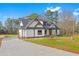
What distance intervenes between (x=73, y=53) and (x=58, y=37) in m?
0.32

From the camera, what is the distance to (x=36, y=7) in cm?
5338

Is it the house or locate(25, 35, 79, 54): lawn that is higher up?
the house

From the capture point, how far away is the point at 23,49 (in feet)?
175

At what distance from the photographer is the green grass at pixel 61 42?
175ft

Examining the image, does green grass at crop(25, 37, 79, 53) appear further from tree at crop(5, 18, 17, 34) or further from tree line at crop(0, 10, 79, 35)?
tree at crop(5, 18, 17, 34)

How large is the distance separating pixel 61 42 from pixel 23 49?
0.49 m

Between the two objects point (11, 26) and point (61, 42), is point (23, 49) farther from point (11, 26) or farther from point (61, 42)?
point (61, 42)

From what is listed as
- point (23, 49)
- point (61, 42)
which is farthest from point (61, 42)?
point (23, 49)

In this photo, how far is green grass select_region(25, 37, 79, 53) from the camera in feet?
175

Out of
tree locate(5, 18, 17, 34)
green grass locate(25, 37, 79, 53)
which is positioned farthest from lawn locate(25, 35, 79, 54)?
tree locate(5, 18, 17, 34)

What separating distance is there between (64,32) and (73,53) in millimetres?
301

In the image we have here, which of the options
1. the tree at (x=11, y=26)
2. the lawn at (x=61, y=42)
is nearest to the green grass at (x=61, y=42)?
the lawn at (x=61, y=42)

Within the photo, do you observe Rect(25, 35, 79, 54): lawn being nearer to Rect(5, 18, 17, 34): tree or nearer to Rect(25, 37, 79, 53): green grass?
Rect(25, 37, 79, 53): green grass

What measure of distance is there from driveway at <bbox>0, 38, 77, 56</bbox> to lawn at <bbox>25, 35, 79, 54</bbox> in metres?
0.06
